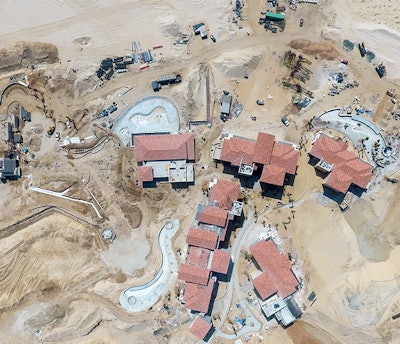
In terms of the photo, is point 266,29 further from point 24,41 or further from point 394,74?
point 24,41

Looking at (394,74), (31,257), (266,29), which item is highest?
(266,29)

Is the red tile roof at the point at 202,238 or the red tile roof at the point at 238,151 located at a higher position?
the red tile roof at the point at 238,151

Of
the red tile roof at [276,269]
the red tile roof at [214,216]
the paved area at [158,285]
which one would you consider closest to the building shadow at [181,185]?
the red tile roof at [214,216]

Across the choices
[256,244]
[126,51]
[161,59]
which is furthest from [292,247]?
[126,51]

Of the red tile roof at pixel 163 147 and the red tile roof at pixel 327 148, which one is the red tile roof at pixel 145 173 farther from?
the red tile roof at pixel 327 148

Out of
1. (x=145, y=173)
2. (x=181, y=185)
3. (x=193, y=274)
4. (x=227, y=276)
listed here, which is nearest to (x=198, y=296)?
(x=193, y=274)

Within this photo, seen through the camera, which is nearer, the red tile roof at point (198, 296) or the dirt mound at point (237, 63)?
the red tile roof at point (198, 296)

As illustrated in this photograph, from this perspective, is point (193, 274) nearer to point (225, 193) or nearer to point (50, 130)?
point (225, 193)
